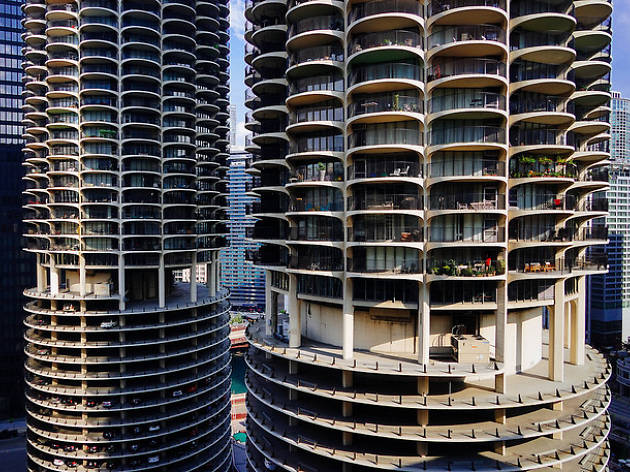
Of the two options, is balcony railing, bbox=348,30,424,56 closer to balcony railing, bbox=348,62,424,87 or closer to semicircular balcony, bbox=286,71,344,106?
balcony railing, bbox=348,62,424,87

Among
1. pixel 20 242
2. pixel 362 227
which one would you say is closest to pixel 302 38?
pixel 362 227

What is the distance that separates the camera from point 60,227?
6228cm

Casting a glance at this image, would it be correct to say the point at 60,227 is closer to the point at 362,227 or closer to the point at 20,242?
the point at 20,242

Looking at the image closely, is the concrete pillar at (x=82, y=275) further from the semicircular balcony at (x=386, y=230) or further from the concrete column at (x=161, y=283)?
the semicircular balcony at (x=386, y=230)

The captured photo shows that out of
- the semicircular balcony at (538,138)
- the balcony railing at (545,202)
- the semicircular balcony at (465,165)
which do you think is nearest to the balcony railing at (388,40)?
the semicircular balcony at (465,165)

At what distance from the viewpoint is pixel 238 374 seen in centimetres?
15100

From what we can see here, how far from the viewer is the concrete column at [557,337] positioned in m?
36.0

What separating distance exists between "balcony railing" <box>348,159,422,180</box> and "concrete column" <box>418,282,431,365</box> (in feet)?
28.9

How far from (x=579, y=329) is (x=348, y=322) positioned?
24.3 meters

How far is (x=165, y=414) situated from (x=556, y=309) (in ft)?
169

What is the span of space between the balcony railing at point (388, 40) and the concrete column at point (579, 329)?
29100 mm

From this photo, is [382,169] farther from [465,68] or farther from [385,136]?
[465,68]

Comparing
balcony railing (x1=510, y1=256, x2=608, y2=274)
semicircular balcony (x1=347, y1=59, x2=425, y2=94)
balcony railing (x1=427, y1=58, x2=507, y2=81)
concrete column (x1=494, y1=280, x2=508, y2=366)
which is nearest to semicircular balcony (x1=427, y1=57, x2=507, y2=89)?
balcony railing (x1=427, y1=58, x2=507, y2=81)

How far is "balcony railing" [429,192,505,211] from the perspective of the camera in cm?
3356
